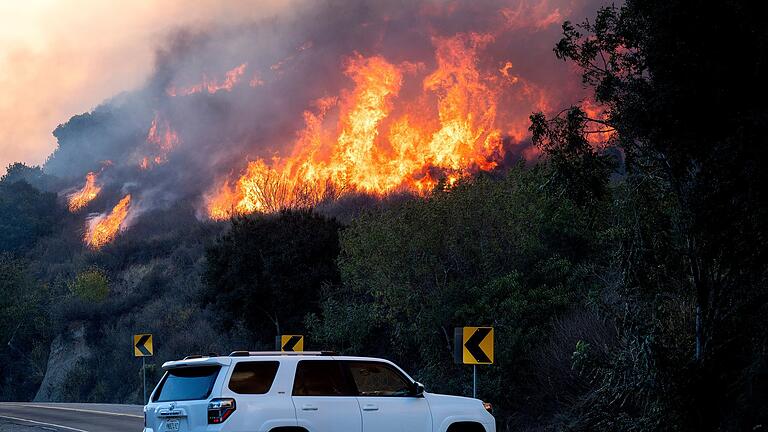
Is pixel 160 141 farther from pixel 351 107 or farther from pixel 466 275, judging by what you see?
pixel 466 275

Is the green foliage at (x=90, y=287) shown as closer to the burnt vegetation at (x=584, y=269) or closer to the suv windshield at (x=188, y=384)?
the burnt vegetation at (x=584, y=269)

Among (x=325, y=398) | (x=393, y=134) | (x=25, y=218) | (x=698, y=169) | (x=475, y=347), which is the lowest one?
(x=325, y=398)

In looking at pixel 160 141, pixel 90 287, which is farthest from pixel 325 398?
pixel 160 141

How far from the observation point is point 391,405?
50.8ft

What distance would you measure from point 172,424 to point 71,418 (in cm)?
2016

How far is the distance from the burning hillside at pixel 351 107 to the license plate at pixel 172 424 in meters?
47.6

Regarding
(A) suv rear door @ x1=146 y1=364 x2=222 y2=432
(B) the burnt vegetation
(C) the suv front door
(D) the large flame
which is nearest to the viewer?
(A) suv rear door @ x1=146 y1=364 x2=222 y2=432

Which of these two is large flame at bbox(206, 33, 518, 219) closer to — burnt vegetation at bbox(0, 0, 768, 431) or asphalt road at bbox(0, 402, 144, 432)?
burnt vegetation at bbox(0, 0, 768, 431)

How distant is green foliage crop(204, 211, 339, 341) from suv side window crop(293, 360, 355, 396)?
27863mm

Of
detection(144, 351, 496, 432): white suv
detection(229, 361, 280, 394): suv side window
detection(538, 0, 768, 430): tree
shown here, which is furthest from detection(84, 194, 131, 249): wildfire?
detection(229, 361, 280, 394): suv side window

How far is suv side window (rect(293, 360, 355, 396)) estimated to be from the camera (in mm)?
14867

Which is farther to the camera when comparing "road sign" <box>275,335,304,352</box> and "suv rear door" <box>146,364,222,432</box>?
"road sign" <box>275,335,304,352</box>

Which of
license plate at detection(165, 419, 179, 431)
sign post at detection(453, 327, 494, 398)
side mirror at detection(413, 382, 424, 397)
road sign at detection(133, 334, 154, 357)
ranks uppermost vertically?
→ road sign at detection(133, 334, 154, 357)

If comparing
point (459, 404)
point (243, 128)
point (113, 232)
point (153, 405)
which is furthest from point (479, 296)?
point (113, 232)
